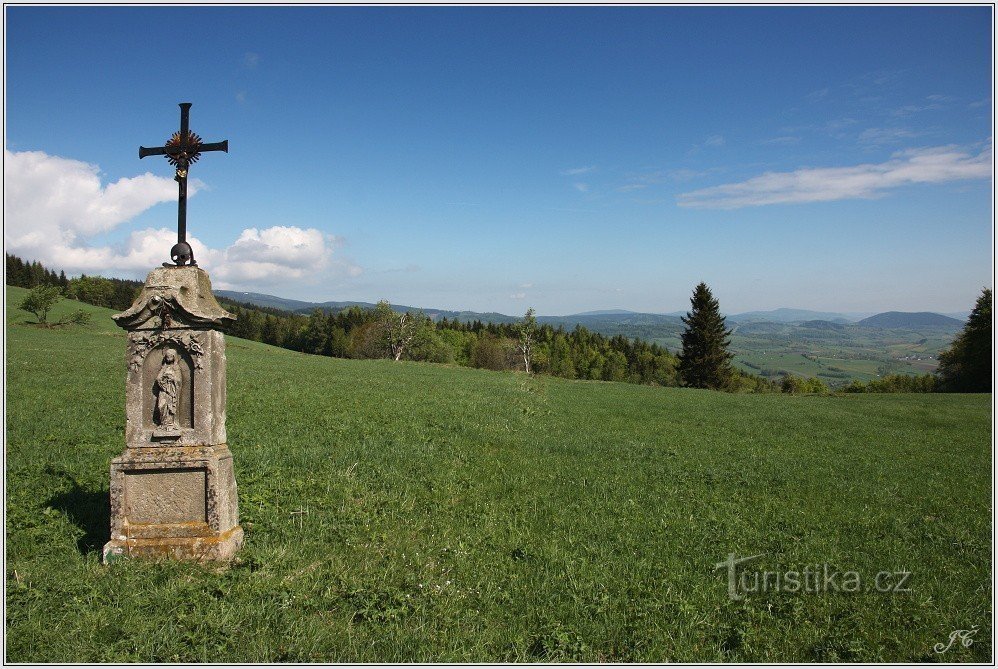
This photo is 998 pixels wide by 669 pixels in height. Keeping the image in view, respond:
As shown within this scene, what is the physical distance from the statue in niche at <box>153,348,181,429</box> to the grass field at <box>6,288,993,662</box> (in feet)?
5.46

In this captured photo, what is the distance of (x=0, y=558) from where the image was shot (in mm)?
5594

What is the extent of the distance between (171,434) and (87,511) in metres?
2.39

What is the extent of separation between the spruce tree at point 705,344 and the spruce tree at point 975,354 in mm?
21538

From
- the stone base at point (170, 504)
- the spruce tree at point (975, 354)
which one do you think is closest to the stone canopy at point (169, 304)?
the stone base at point (170, 504)

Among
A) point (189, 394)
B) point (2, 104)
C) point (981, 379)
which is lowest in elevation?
point (981, 379)

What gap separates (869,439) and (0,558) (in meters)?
23.4

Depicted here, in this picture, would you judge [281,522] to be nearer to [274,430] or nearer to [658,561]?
[658,561]

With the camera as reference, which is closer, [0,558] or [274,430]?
[0,558]

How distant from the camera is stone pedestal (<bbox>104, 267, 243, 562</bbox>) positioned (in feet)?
21.6

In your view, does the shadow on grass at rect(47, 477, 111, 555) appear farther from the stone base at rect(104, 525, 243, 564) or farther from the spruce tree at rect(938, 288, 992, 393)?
the spruce tree at rect(938, 288, 992, 393)

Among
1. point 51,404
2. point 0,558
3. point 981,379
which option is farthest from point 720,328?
point 0,558

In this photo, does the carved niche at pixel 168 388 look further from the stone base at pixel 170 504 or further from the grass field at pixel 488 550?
the grass field at pixel 488 550

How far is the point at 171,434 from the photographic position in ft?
21.8
